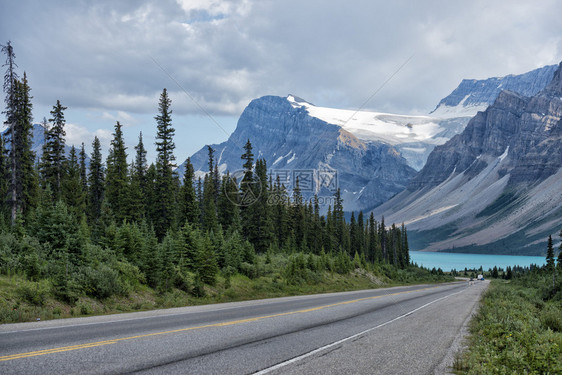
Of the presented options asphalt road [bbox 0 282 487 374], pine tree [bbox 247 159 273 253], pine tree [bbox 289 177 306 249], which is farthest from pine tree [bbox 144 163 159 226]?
asphalt road [bbox 0 282 487 374]

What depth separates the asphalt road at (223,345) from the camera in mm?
7992

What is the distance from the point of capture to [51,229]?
2019 cm

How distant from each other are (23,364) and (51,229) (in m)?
14.2

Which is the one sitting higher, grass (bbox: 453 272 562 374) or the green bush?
the green bush

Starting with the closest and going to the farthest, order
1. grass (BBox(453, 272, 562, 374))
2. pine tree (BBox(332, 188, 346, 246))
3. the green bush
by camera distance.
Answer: grass (BBox(453, 272, 562, 374)) → the green bush → pine tree (BBox(332, 188, 346, 246))

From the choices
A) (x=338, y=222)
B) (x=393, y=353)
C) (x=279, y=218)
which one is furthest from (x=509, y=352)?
(x=338, y=222)

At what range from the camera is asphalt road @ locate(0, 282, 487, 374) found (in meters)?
7.99

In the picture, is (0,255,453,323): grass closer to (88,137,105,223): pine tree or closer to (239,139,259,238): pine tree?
(239,139,259,238): pine tree

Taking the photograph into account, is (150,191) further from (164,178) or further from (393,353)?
(393,353)

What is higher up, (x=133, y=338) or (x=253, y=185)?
(x=253, y=185)

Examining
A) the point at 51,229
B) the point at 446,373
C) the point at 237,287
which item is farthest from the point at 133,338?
the point at 237,287

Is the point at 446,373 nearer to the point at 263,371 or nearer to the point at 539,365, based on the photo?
the point at 539,365

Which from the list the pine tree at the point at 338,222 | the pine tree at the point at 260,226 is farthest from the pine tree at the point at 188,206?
the pine tree at the point at 338,222

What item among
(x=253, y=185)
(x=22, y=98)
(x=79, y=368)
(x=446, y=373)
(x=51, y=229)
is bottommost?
(x=446, y=373)
